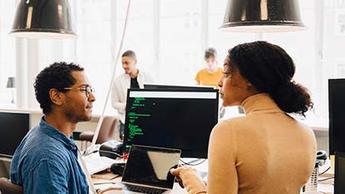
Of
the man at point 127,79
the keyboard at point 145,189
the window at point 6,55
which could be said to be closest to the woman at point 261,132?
the keyboard at point 145,189

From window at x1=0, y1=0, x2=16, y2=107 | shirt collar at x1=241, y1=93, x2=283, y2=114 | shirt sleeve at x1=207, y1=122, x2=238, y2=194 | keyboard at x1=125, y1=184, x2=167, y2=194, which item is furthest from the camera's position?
window at x1=0, y1=0, x2=16, y2=107

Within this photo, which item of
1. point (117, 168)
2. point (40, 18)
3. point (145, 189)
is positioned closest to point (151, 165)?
point (145, 189)

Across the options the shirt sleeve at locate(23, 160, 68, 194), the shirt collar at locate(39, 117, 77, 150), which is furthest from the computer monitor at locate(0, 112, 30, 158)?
the shirt sleeve at locate(23, 160, 68, 194)

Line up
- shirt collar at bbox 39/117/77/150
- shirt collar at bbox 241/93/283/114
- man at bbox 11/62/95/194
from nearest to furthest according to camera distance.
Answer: shirt collar at bbox 241/93/283/114
man at bbox 11/62/95/194
shirt collar at bbox 39/117/77/150

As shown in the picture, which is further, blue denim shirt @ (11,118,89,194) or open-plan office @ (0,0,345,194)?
blue denim shirt @ (11,118,89,194)

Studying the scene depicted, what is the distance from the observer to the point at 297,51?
193 inches

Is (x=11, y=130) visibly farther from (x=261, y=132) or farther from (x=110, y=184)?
(x=261, y=132)

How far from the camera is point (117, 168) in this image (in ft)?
6.97

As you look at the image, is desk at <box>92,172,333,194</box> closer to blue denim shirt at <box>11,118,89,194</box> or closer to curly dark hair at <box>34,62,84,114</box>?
blue denim shirt at <box>11,118,89,194</box>

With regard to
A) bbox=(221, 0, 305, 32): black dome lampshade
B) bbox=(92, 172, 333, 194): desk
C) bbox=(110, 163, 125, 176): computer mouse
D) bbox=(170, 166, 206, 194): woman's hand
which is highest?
bbox=(221, 0, 305, 32): black dome lampshade

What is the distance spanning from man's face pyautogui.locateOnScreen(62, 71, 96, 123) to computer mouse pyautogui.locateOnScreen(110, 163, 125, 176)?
44 centimetres

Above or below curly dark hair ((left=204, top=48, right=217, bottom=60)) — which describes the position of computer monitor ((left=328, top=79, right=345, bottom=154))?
below

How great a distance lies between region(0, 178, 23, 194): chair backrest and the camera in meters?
1.47

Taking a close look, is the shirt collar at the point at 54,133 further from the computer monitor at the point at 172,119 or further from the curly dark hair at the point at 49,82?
the computer monitor at the point at 172,119
